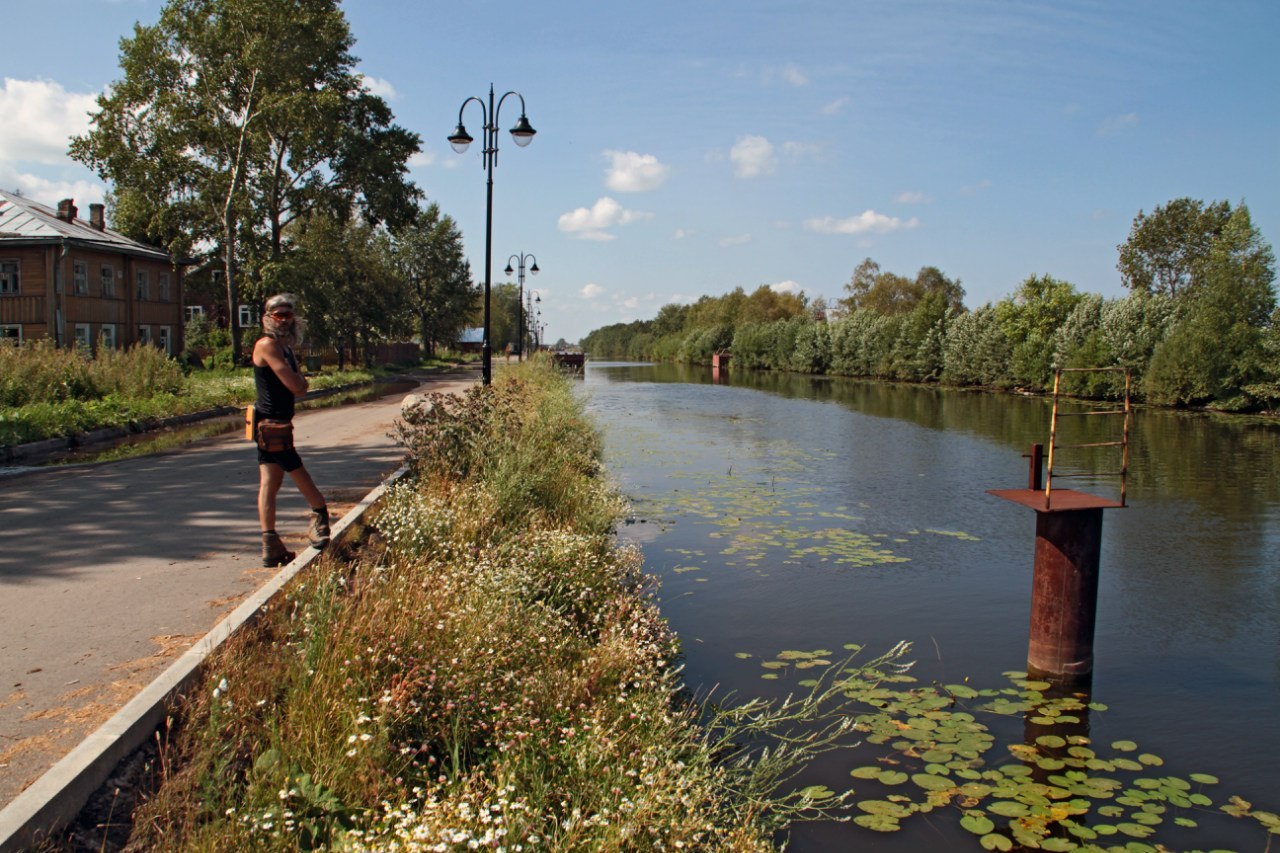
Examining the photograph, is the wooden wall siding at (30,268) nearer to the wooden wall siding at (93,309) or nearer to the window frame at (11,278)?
the window frame at (11,278)

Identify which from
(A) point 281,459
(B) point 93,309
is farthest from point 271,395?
(B) point 93,309

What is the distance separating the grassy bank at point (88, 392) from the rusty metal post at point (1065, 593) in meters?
14.1

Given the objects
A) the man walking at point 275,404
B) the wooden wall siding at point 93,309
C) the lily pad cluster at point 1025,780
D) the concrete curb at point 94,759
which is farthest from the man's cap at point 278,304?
the wooden wall siding at point 93,309

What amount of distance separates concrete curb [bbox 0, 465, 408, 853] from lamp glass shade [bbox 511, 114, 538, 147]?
1593cm

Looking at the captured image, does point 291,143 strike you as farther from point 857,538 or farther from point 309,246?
point 857,538

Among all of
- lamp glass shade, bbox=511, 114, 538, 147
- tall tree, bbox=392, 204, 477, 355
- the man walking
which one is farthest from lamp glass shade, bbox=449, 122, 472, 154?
tall tree, bbox=392, 204, 477, 355

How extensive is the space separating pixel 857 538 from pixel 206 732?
32.1 feet

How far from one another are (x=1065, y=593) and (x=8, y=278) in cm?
3582

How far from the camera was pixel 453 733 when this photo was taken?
447 centimetres

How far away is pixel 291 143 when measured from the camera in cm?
3609

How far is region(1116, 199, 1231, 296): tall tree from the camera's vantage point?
75.6m

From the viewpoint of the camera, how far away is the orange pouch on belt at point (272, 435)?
6.70 meters

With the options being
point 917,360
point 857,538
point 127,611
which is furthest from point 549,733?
point 917,360

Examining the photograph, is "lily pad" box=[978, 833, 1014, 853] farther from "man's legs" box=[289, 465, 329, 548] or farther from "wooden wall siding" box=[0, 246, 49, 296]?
"wooden wall siding" box=[0, 246, 49, 296]
